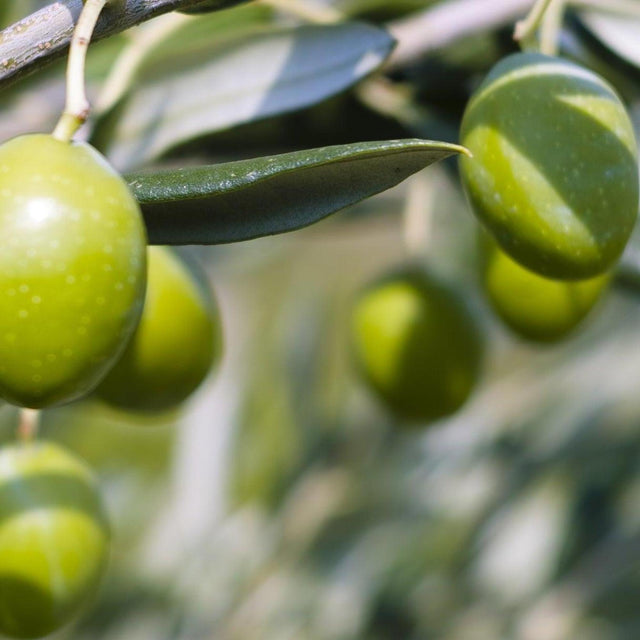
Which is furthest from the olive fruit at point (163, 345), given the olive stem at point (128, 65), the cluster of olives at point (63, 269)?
the cluster of olives at point (63, 269)

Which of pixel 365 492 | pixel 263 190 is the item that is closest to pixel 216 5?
pixel 263 190

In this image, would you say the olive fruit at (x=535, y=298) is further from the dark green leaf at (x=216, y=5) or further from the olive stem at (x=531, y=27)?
the dark green leaf at (x=216, y=5)

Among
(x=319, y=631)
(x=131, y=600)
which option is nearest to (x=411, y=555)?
(x=319, y=631)

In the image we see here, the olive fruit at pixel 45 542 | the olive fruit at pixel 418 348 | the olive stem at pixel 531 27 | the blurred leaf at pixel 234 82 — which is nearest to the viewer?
the olive stem at pixel 531 27

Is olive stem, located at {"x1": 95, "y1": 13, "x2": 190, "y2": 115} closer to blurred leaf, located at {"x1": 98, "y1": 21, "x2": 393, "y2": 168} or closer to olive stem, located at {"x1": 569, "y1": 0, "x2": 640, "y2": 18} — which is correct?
blurred leaf, located at {"x1": 98, "y1": 21, "x2": 393, "y2": 168}

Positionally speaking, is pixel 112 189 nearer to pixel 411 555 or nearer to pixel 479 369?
pixel 479 369

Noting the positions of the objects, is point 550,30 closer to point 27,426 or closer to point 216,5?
point 216,5
